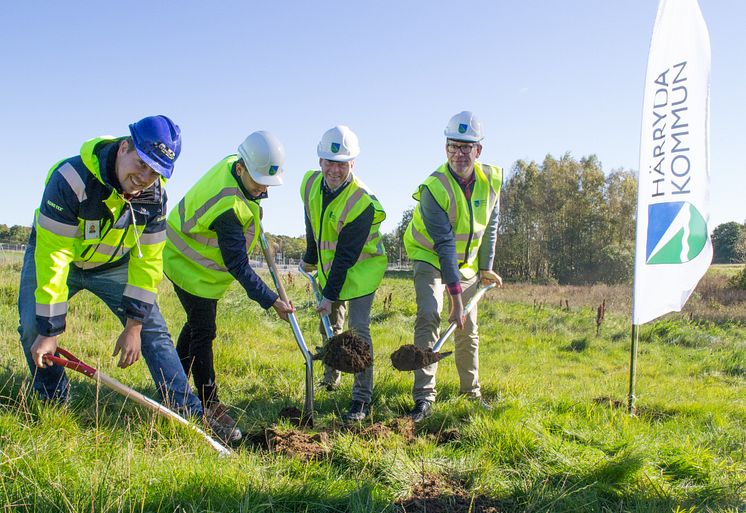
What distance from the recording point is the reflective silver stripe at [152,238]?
3.37m

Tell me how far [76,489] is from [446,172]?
3566 mm

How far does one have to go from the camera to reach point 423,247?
15.8 feet

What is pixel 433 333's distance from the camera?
4660mm

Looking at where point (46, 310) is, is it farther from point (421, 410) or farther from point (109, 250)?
point (421, 410)

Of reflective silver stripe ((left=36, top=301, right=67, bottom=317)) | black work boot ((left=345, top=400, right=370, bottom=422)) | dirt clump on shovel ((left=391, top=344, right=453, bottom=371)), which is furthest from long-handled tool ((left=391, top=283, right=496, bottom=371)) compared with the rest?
reflective silver stripe ((left=36, top=301, right=67, bottom=317))

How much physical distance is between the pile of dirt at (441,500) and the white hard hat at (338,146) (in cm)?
250

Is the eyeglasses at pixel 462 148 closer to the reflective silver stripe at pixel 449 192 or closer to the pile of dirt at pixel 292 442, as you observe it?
the reflective silver stripe at pixel 449 192

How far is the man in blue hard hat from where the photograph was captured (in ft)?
9.57

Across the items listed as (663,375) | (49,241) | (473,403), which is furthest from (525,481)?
(663,375)

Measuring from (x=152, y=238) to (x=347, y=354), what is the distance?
5.12 ft

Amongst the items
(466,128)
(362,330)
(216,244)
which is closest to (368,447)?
(362,330)

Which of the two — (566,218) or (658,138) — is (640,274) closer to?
(658,138)

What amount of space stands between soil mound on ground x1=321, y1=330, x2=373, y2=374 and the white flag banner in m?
2.65

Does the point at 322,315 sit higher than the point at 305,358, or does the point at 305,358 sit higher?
the point at 322,315
